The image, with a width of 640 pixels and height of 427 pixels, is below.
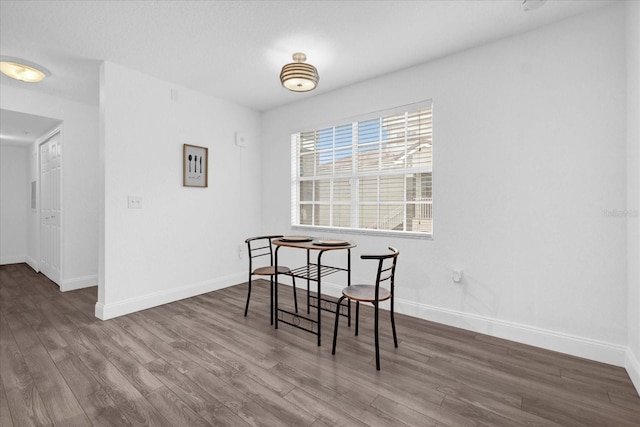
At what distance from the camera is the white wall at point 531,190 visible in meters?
2.22

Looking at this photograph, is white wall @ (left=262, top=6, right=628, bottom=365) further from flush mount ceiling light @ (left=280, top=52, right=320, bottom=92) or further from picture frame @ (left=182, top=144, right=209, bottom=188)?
picture frame @ (left=182, top=144, right=209, bottom=188)

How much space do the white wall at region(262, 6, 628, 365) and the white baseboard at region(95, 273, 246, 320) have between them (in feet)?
8.11

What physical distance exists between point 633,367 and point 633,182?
123 cm

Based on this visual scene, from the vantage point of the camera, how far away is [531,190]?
2506mm

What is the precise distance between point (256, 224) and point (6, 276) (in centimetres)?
432

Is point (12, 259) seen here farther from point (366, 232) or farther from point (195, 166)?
point (366, 232)

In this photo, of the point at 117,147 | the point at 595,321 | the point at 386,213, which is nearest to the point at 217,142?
the point at 117,147

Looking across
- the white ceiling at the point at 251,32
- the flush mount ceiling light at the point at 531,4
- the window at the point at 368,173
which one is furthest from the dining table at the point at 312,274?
the flush mount ceiling light at the point at 531,4

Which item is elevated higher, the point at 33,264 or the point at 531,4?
the point at 531,4

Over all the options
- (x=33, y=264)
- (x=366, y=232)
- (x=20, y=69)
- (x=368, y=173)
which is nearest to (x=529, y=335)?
(x=366, y=232)

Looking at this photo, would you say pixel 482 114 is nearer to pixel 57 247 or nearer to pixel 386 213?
pixel 386 213

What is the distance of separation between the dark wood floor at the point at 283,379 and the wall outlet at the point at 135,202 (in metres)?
1.22

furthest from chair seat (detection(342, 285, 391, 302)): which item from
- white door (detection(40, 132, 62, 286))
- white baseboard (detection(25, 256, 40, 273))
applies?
white baseboard (detection(25, 256, 40, 273))

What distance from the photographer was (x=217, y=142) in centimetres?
418
